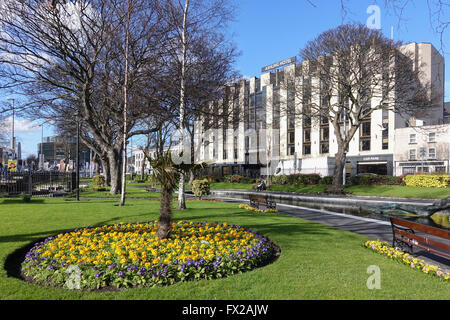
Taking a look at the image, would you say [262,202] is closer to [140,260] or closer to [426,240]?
[426,240]

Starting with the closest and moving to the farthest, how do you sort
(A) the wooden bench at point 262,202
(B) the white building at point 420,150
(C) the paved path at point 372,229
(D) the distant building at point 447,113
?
(C) the paved path at point 372,229 < (A) the wooden bench at point 262,202 < (B) the white building at point 420,150 < (D) the distant building at point 447,113

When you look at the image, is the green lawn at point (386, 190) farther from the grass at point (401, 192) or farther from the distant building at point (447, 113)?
the distant building at point (447, 113)

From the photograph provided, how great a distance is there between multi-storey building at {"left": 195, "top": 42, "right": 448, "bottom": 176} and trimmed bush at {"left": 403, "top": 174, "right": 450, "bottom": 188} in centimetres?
1120

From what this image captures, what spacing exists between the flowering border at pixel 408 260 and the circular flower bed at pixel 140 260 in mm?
2391

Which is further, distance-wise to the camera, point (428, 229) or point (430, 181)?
point (430, 181)

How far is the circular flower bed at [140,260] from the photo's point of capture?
14.8 ft

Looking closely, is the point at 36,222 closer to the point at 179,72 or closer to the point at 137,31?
the point at 179,72

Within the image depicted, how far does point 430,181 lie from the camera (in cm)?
2609

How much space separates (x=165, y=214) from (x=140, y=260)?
1.57 meters

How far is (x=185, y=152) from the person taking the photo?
22.5ft

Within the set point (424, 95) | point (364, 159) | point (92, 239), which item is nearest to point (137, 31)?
point (92, 239)
